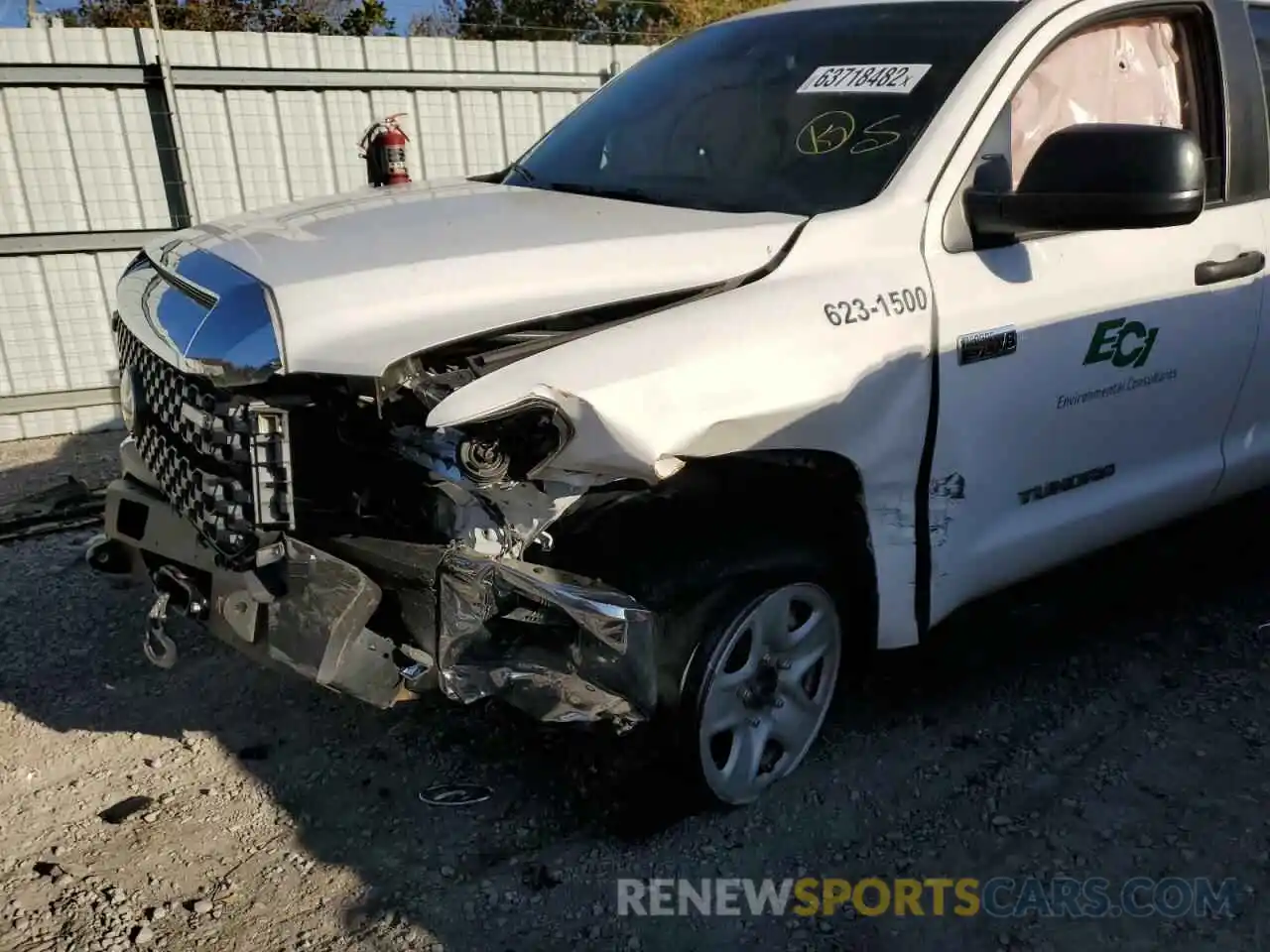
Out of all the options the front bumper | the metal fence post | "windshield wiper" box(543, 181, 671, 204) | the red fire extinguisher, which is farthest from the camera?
the metal fence post

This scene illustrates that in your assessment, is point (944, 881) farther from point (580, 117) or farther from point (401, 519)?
point (580, 117)

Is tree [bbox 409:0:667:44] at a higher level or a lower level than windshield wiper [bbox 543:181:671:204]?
higher

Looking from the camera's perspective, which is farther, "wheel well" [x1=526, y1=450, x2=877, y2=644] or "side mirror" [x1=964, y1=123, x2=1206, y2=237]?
"side mirror" [x1=964, y1=123, x2=1206, y2=237]

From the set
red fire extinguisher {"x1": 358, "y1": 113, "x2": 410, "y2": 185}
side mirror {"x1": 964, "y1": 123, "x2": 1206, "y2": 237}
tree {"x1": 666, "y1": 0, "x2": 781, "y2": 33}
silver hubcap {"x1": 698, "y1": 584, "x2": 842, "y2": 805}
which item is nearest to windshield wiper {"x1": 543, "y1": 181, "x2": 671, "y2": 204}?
side mirror {"x1": 964, "y1": 123, "x2": 1206, "y2": 237}

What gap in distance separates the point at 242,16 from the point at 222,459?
18.8 meters

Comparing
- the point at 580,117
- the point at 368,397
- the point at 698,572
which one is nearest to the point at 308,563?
the point at 368,397

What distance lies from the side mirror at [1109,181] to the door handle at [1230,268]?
661 mm

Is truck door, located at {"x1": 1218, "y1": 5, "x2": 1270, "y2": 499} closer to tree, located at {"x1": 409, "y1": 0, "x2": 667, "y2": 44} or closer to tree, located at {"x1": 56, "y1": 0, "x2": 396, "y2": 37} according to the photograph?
tree, located at {"x1": 56, "y1": 0, "x2": 396, "y2": 37}

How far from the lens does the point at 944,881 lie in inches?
103

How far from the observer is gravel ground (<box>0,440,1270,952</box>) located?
8.16ft

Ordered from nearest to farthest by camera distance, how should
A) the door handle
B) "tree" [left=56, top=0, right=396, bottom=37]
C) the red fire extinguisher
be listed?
the door handle, the red fire extinguisher, "tree" [left=56, top=0, right=396, bottom=37]

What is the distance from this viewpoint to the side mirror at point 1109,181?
8.22ft

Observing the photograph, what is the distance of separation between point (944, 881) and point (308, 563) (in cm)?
167

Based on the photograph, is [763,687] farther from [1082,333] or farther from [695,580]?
[1082,333]
